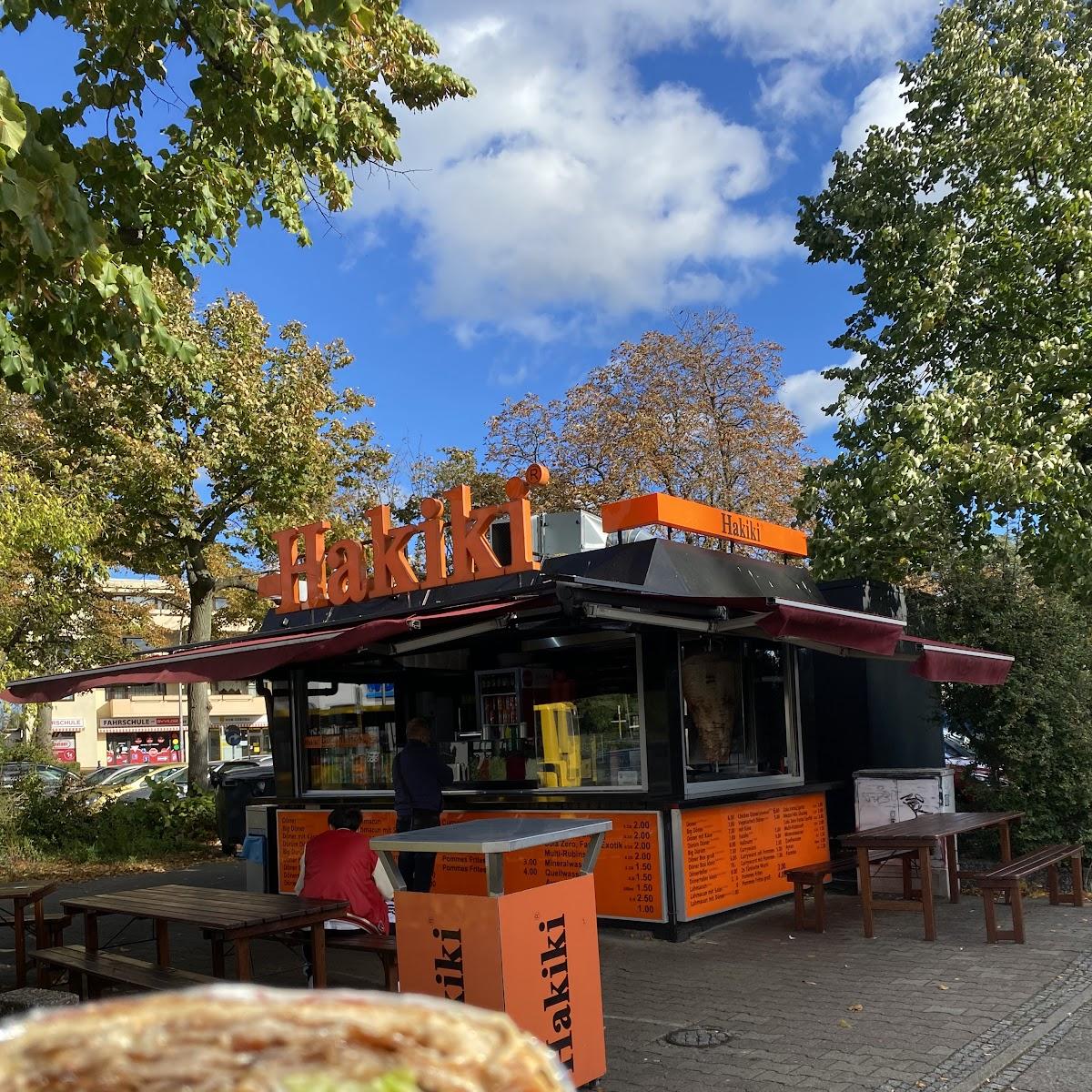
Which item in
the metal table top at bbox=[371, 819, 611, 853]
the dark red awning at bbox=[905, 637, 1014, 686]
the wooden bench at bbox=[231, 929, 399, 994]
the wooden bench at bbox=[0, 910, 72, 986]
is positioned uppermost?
the dark red awning at bbox=[905, 637, 1014, 686]

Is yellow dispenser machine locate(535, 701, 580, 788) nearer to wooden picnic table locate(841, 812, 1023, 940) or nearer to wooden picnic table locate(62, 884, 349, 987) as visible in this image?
wooden picnic table locate(841, 812, 1023, 940)

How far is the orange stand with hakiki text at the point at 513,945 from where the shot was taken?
4508 millimetres

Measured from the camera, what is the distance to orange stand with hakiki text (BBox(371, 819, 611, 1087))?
177 inches

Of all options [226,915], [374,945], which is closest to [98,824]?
[226,915]

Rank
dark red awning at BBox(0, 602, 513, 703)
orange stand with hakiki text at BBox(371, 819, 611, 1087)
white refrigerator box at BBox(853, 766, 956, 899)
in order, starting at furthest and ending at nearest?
white refrigerator box at BBox(853, 766, 956, 899) < dark red awning at BBox(0, 602, 513, 703) < orange stand with hakiki text at BBox(371, 819, 611, 1087)

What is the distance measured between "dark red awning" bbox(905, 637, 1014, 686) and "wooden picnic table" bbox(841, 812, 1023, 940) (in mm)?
1122

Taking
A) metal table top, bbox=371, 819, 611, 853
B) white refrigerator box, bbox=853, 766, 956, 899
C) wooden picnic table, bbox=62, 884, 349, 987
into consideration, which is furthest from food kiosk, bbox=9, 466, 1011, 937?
metal table top, bbox=371, 819, 611, 853

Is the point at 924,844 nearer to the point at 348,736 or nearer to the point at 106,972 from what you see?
the point at 106,972

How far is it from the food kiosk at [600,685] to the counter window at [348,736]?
0.02 metres

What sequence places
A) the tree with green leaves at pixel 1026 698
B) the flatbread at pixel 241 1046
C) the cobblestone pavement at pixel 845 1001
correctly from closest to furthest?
the flatbread at pixel 241 1046, the cobblestone pavement at pixel 845 1001, the tree with green leaves at pixel 1026 698

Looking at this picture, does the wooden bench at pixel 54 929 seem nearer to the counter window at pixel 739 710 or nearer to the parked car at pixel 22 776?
the counter window at pixel 739 710

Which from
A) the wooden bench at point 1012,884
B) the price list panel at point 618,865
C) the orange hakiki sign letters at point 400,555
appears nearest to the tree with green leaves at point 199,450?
the orange hakiki sign letters at point 400,555

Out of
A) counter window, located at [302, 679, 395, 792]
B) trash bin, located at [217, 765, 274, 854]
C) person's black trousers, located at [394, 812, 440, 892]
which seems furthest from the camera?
trash bin, located at [217, 765, 274, 854]

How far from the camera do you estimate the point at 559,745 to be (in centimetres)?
938
